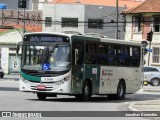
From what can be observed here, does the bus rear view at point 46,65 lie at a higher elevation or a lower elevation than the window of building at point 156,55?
higher

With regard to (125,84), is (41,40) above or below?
above

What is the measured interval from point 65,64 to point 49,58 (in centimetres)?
72

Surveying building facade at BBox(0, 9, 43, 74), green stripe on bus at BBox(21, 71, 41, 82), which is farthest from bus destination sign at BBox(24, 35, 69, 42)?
building facade at BBox(0, 9, 43, 74)

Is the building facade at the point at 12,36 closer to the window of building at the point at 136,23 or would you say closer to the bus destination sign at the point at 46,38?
the window of building at the point at 136,23

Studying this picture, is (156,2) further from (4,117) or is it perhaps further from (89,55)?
(4,117)

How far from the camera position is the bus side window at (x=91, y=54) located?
25.6 metres

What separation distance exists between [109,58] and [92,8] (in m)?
46.2

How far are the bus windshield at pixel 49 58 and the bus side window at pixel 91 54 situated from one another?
1312mm

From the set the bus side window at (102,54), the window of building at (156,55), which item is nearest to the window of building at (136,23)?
the window of building at (156,55)

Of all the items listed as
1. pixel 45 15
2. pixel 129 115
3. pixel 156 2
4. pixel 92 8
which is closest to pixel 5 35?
pixel 45 15

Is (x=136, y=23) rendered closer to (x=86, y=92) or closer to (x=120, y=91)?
(x=120, y=91)

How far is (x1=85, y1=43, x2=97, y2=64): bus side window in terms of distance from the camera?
25.6 m

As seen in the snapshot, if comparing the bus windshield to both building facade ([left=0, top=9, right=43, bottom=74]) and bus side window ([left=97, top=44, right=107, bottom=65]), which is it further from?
building facade ([left=0, top=9, right=43, bottom=74])

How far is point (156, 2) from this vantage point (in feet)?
210
